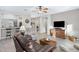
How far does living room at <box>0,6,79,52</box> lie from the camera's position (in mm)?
1854

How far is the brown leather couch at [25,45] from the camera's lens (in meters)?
1.88

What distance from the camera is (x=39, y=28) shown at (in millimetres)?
1911

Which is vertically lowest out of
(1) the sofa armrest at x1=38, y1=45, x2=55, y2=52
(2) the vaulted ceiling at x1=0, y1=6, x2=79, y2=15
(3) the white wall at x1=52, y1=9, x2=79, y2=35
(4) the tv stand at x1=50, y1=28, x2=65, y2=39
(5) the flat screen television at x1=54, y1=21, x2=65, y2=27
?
(1) the sofa armrest at x1=38, y1=45, x2=55, y2=52

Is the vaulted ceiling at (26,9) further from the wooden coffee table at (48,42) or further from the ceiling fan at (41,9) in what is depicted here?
the wooden coffee table at (48,42)

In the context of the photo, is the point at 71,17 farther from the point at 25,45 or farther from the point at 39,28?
the point at 25,45

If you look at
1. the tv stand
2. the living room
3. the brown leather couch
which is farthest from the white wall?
the brown leather couch

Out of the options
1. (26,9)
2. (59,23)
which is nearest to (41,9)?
(26,9)

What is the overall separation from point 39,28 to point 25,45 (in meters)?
0.36

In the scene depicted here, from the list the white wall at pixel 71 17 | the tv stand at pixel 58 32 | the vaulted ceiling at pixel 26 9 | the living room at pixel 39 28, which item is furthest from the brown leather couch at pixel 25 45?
the white wall at pixel 71 17

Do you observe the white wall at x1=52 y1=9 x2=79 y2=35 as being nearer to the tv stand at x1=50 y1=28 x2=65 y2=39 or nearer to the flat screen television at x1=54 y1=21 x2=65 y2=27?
the flat screen television at x1=54 y1=21 x2=65 y2=27

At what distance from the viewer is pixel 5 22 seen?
6.09 ft
